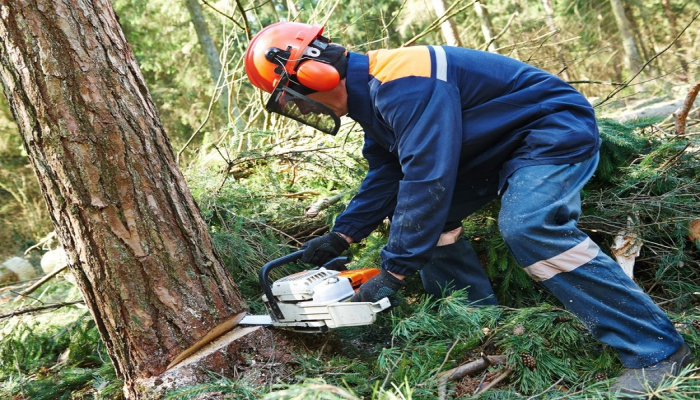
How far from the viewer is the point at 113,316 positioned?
2264 millimetres

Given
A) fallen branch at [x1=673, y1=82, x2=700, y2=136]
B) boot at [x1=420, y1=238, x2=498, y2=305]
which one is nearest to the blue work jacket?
boot at [x1=420, y1=238, x2=498, y2=305]

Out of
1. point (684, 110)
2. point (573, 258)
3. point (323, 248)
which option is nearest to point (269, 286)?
point (323, 248)

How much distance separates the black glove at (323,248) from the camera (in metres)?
2.63

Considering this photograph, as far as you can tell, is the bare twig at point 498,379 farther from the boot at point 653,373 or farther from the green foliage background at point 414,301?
the boot at point 653,373

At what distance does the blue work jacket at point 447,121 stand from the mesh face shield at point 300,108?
0.16m

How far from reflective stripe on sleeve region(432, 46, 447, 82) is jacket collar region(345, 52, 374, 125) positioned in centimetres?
32

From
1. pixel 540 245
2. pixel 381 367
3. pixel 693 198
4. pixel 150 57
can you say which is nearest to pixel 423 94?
pixel 540 245

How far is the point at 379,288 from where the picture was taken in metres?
2.18

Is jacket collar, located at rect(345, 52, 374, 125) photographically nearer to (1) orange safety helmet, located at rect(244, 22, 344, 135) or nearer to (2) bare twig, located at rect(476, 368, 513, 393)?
(1) orange safety helmet, located at rect(244, 22, 344, 135)

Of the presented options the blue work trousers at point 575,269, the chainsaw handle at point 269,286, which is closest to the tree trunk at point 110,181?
the chainsaw handle at point 269,286

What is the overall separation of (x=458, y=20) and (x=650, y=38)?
5.93m

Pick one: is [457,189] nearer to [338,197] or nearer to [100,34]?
[338,197]

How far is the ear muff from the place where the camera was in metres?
2.33

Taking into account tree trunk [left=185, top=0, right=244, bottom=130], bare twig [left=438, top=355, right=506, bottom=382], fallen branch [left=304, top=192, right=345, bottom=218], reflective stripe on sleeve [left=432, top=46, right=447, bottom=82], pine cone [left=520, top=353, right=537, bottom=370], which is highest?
tree trunk [left=185, top=0, right=244, bottom=130]
